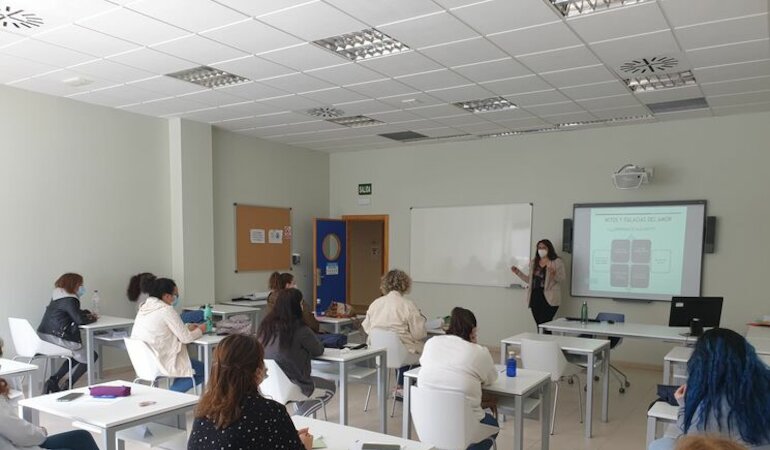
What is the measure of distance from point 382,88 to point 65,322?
3599 millimetres

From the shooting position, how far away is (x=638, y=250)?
6645mm

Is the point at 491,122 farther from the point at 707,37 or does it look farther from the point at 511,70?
the point at 707,37

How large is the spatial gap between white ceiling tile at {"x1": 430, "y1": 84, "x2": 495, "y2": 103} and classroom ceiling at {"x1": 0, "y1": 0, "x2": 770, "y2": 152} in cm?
4

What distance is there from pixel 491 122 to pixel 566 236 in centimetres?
177

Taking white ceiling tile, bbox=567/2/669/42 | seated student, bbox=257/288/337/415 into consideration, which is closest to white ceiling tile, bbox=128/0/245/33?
seated student, bbox=257/288/337/415

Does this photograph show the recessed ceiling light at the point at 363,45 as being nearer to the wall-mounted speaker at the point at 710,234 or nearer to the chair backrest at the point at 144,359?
the chair backrest at the point at 144,359

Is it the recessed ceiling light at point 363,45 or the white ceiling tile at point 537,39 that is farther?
the recessed ceiling light at point 363,45

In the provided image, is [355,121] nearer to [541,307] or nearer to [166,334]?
[541,307]

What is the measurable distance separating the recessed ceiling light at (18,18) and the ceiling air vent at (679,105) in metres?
5.44

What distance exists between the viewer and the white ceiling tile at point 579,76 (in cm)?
457

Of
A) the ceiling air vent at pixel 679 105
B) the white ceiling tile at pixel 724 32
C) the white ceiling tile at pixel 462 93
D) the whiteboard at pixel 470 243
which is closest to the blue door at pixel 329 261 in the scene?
the whiteboard at pixel 470 243

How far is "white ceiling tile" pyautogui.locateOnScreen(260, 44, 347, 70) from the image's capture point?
416cm

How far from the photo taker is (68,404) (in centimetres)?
269

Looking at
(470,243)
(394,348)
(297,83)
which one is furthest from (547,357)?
(470,243)
